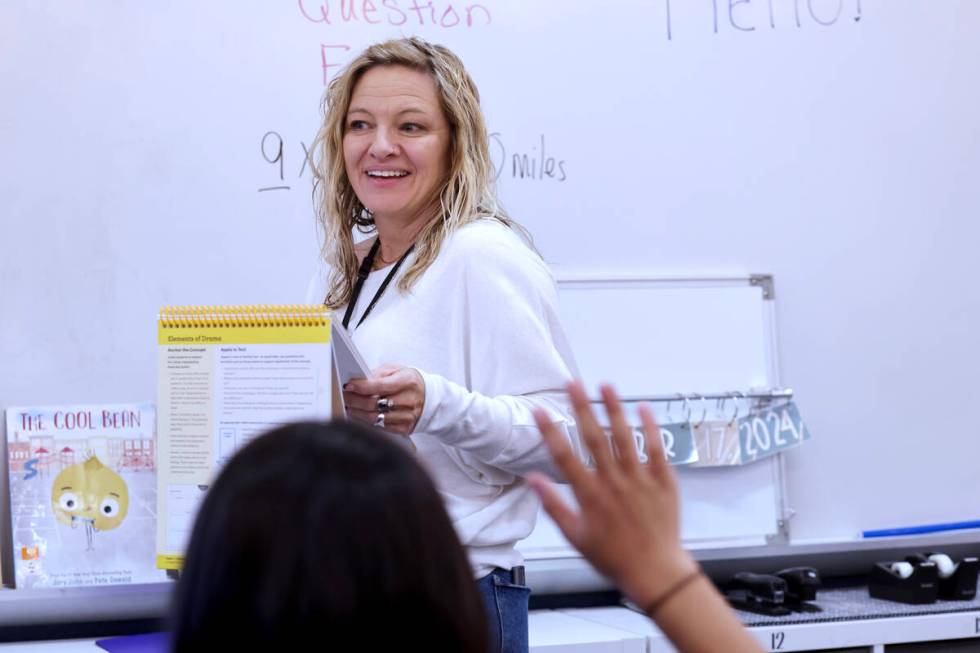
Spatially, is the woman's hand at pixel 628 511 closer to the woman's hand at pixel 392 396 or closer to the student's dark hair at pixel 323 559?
the student's dark hair at pixel 323 559

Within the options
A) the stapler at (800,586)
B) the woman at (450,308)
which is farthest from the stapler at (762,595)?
the woman at (450,308)

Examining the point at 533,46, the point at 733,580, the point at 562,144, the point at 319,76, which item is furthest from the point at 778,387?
the point at 319,76

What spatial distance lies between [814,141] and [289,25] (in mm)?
1132

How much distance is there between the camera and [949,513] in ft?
9.11

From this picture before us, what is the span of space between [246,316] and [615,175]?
1309 mm

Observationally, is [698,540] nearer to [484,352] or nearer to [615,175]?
[615,175]

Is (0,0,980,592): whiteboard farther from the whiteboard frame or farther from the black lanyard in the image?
the black lanyard

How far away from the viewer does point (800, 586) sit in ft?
8.10

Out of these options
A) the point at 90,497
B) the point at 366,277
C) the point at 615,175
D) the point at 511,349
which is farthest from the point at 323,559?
the point at 615,175

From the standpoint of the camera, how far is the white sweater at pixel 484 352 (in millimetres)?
1551

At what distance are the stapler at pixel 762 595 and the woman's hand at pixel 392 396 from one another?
1.19m

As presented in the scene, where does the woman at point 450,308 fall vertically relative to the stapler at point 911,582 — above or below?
above

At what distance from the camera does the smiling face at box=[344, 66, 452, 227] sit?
168 cm

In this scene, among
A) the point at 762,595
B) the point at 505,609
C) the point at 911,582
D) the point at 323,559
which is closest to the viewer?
the point at 323,559
